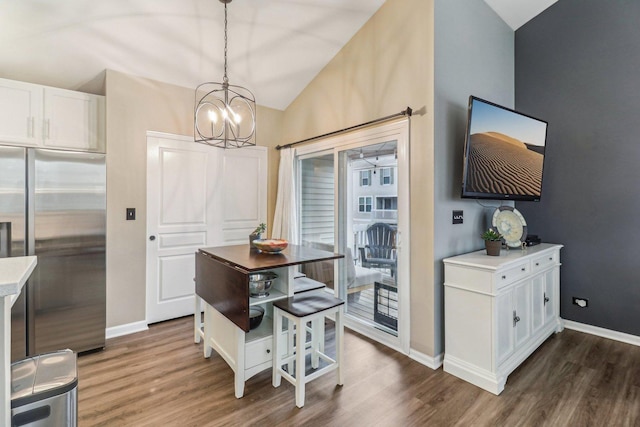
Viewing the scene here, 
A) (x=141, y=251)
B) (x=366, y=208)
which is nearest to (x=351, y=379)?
(x=366, y=208)

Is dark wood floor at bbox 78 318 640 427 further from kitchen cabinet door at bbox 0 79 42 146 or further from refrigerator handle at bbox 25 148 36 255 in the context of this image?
kitchen cabinet door at bbox 0 79 42 146

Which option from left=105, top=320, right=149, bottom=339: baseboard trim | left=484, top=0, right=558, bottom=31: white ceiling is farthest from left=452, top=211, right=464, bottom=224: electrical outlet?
left=105, top=320, right=149, bottom=339: baseboard trim

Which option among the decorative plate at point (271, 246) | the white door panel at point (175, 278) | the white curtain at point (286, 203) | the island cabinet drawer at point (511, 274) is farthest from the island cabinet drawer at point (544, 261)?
the white door panel at point (175, 278)

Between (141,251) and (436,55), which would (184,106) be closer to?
(141,251)

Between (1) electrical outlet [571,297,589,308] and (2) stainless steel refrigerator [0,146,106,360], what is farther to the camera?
(1) electrical outlet [571,297,589,308]

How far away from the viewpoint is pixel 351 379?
224 centimetres

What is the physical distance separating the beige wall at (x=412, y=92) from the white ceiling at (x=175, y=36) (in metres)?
0.25

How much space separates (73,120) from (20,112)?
1.12 ft

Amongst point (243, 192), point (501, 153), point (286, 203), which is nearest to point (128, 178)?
point (243, 192)

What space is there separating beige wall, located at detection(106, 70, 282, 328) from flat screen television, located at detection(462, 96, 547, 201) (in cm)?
294

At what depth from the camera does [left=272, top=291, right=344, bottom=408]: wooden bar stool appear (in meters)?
1.93

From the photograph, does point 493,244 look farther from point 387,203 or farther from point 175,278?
point 175,278

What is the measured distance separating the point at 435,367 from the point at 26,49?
161 inches

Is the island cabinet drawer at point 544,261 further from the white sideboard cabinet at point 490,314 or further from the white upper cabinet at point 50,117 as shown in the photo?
the white upper cabinet at point 50,117
